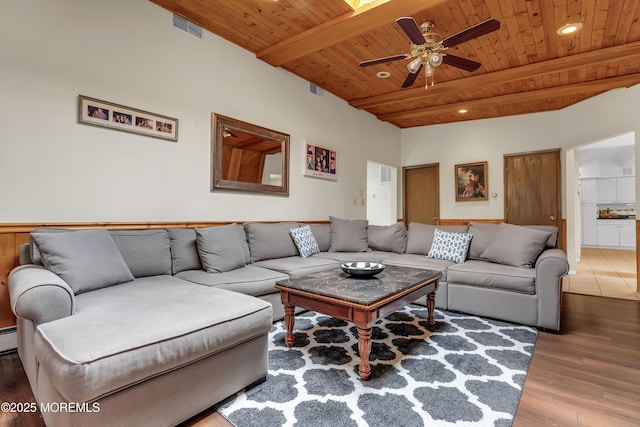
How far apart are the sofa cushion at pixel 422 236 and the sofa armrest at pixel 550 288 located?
1.11 meters

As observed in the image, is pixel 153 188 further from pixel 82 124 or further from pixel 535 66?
pixel 535 66

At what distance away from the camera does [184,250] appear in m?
2.69

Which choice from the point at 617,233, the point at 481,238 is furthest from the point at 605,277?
the point at 617,233

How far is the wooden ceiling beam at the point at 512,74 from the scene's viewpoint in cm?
335

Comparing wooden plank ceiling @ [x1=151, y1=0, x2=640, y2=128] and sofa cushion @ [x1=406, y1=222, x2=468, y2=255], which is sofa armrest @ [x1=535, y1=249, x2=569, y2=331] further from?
wooden plank ceiling @ [x1=151, y1=0, x2=640, y2=128]

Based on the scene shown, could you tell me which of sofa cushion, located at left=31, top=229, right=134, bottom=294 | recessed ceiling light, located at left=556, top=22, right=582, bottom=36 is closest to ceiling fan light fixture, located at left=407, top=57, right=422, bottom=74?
recessed ceiling light, located at left=556, top=22, right=582, bottom=36

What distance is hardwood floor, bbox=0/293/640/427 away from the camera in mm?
1462

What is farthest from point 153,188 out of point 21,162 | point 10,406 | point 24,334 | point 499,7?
point 499,7

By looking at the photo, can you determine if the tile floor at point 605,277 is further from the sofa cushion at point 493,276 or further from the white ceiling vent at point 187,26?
the white ceiling vent at point 187,26

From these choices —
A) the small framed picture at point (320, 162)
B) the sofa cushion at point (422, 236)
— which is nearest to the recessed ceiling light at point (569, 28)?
the sofa cushion at point (422, 236)

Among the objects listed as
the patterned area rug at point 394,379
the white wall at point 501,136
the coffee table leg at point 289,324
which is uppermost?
the white wall at point 501,136

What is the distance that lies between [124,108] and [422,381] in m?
3.02

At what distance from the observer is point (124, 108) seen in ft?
8.52

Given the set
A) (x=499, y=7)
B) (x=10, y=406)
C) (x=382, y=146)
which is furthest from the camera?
(x=382, y=146)
